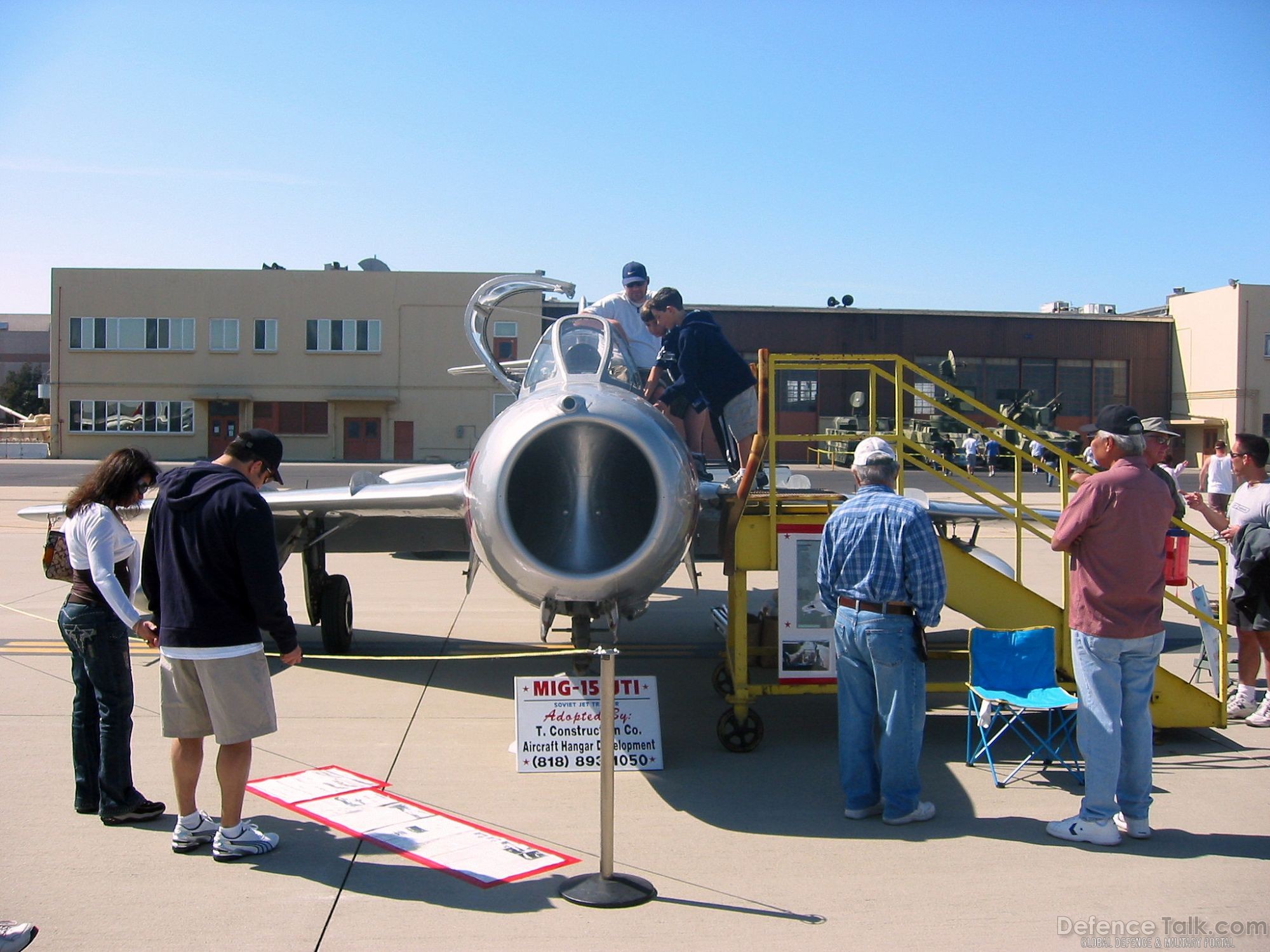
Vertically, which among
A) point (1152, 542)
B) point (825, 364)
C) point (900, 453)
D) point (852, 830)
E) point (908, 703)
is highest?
point (825, 364)

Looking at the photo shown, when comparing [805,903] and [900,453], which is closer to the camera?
[805,903]

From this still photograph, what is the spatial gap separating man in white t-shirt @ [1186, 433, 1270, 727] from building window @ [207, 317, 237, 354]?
4329 cm

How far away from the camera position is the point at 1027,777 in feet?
18.2

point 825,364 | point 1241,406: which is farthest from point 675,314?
point 1241,406

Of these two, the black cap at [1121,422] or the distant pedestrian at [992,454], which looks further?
the distant pedestrian at [992,454]

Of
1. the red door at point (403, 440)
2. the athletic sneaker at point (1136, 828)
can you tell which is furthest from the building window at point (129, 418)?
the athletic sneaker at point (1136, 828)

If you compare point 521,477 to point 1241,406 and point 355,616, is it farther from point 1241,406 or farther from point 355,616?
point 1241,406

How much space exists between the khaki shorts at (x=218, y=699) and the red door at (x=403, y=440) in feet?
137

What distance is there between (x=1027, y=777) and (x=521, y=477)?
3.19 metres

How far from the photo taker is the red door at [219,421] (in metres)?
45.1

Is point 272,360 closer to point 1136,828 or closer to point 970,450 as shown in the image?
point 970,450

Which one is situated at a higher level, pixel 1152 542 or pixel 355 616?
pixel 1152 542

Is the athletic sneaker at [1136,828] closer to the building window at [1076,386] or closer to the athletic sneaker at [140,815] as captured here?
the athletic sneaker at [140,815]

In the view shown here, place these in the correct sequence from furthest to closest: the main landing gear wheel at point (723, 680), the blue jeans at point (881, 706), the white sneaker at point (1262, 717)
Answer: the main landing gear wheel at point (723, 680) < the white sneaker at point (1262, 717) < the blue jeans at point (881, 706)
